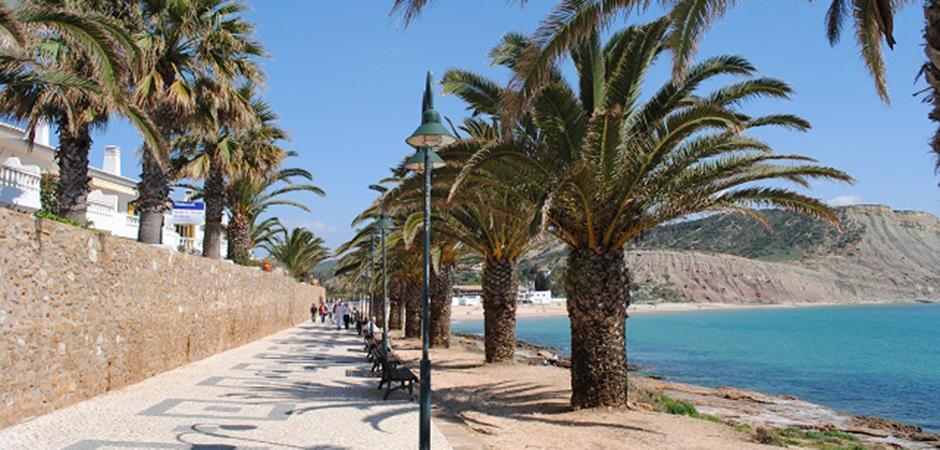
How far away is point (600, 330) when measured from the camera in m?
10.1

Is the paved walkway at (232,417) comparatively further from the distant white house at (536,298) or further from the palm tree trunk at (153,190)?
the distant white house at (536,298)

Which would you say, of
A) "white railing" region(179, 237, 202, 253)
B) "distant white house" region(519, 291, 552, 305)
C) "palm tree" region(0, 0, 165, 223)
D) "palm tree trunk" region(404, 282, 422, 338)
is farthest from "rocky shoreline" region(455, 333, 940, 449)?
"distant white house" region(519, 291, 552, 305)

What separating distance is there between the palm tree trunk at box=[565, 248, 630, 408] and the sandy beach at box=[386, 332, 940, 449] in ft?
0.93

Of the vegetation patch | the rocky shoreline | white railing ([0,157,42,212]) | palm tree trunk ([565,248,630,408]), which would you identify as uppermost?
white railing ([0,157,42,212])

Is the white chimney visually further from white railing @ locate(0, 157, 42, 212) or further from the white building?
white railing @ locate(0, 157, 42, 212)

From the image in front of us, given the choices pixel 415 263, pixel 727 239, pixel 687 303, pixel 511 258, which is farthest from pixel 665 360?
pixel 727 239

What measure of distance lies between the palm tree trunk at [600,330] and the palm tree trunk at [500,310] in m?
6.79

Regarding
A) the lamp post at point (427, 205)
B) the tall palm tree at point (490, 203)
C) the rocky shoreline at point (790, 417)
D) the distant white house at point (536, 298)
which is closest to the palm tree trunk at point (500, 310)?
the tall palm tree at point (490, 203)

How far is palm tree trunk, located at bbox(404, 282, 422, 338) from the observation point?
91.4 feet

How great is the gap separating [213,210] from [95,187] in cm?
1168

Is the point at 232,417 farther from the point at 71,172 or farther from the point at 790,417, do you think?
the point at 790,417

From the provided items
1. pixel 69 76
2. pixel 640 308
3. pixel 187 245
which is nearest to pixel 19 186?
Answer: pixel 69 76

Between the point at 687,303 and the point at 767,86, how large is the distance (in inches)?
4818

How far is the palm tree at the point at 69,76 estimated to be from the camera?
330 inches
